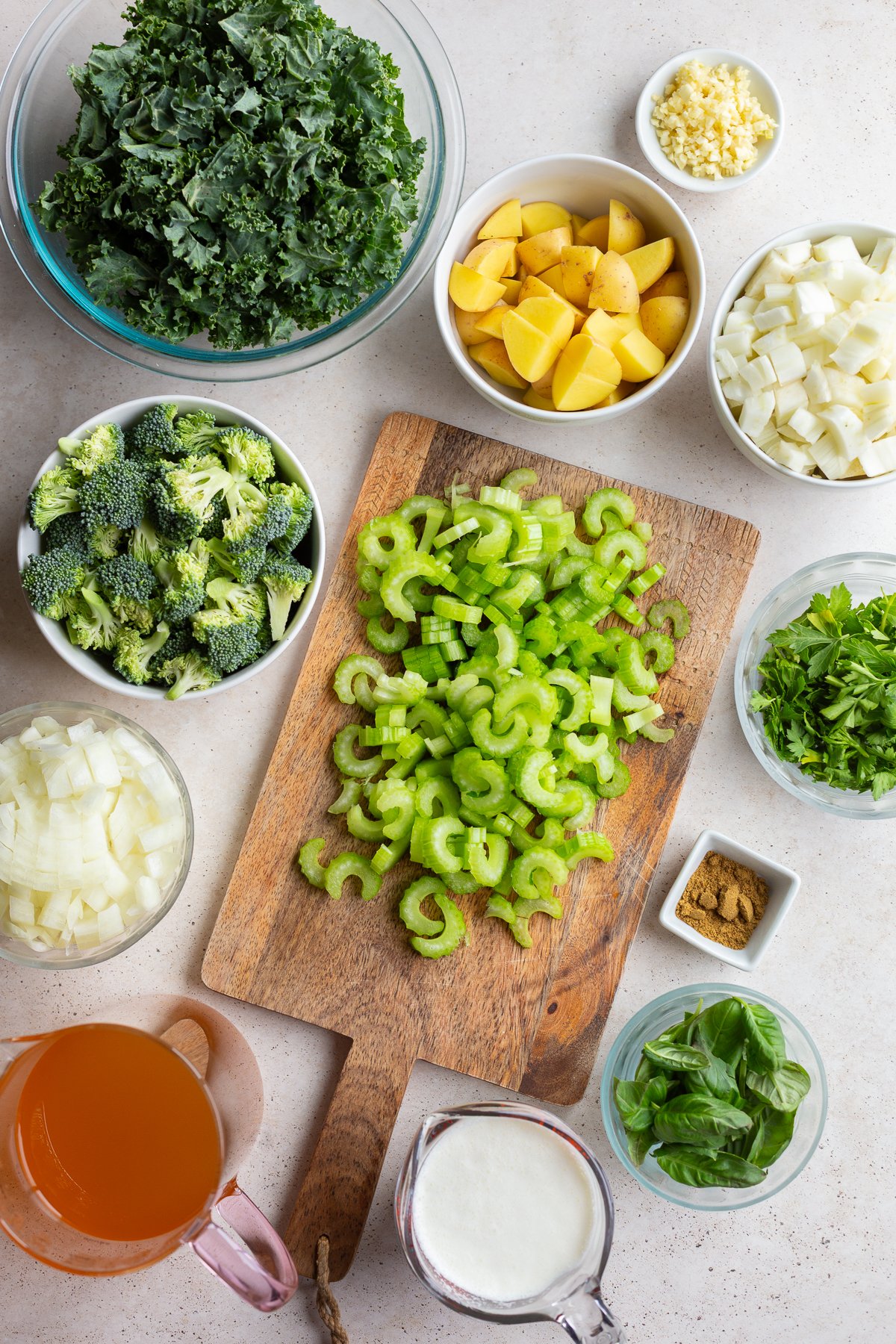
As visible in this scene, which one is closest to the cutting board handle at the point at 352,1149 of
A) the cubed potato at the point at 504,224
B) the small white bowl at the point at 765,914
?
the small white bowl at the point at 765,914

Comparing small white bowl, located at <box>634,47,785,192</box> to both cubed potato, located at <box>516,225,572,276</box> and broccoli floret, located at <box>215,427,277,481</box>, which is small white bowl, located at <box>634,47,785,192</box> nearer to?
cubed potato, located at <box>516,225,572,276</box>

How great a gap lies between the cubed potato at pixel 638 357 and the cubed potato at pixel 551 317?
11cm

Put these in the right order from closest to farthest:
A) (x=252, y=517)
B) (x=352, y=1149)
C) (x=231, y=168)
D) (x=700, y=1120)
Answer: (x=231, y=168) → (x=700, y=1120) → (x=252, y=517) → (x=352, y=1149)

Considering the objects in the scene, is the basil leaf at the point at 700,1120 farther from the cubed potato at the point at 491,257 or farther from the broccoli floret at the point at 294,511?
the cubed potato at the point at 491,257

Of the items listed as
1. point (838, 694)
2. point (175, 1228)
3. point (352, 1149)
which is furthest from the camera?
point (352, 1149)

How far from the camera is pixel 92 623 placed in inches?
77.7

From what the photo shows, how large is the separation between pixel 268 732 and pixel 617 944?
0.92 m

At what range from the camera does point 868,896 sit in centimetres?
231

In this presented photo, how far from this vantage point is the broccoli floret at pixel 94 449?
1.91 meters

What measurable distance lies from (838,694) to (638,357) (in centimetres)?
82

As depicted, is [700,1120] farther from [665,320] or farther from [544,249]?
[544,249]

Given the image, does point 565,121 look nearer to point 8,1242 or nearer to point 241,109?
point 241,109

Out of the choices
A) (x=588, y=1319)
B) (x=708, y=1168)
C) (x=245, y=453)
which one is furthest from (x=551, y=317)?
(x=588, y=1319)

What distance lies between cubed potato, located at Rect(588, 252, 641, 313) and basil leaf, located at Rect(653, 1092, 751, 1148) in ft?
5.23
